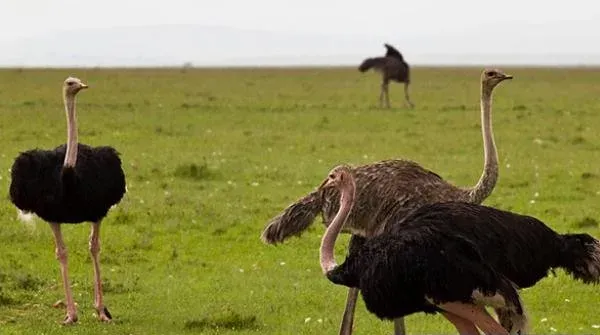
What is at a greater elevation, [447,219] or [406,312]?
[447,219]

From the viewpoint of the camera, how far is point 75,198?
9086 millimetres

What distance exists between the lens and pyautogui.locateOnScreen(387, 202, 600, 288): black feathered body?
682cm

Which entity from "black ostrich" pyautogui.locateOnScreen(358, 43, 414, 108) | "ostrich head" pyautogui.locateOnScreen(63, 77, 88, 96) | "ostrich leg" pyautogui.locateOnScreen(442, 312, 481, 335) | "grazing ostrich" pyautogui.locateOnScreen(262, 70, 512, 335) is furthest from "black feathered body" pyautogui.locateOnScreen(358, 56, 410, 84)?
"ostrich leg" pyautogui.locateOnScreen(442, 312, 481, 335)

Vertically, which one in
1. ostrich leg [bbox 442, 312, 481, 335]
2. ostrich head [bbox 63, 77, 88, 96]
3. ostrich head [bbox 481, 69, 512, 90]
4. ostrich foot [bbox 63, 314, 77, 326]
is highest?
ostrich head [bbox 481, 69, 512, 90]

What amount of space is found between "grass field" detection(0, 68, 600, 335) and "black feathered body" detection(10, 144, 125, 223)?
83 centimetres

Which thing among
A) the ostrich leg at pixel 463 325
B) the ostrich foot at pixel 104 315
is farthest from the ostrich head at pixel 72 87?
the ostrich leg at pixel 463 325

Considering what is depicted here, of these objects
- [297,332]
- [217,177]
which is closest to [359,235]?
[297,332]

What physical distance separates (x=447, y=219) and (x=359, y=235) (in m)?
1.47

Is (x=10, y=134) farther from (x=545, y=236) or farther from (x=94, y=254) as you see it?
(x=545, y=236)

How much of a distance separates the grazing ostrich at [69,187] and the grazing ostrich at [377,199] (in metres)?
1.53

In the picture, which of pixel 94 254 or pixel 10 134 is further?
pixel 10 134

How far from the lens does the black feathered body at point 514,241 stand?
682 centimetres

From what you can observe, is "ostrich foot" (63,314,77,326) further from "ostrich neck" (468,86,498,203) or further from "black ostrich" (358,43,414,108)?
"black ostrich" (358,43,414,108)

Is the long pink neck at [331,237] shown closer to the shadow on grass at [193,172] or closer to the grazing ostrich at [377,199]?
the grazing ostrich at [377,199]
